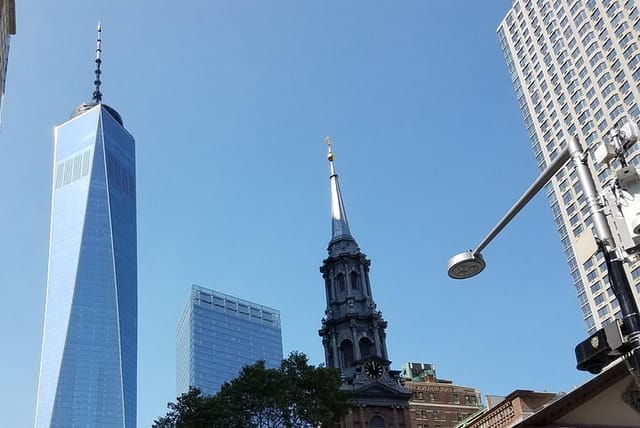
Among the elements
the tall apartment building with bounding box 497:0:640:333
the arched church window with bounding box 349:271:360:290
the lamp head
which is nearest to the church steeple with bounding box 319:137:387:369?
the arched church window with bounding box 349:271:360:290

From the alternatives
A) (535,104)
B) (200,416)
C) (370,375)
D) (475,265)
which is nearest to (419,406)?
(370,375)

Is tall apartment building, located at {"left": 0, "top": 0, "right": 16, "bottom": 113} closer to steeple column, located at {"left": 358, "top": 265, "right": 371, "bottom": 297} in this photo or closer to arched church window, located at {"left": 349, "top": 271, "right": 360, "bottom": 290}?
arched church window, located at {"left": 349, "top": 271, "right": 360, "bottom": 290}

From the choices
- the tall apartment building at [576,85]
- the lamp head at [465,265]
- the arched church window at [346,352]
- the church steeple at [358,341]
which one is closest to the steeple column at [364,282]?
the church steeple at [358,341]

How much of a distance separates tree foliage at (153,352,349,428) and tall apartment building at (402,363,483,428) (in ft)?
176

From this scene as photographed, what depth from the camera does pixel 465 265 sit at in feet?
40.2

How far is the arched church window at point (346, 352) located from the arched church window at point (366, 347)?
1.35 m

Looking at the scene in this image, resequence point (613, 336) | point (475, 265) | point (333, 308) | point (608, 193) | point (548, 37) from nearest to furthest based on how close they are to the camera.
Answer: point (613, 336) < point (608, 193) < point (475, 265) < point (333, 308) < point (548, 37)

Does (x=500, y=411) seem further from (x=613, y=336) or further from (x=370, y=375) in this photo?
(x=370, y=375)

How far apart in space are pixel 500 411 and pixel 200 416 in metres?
29.8

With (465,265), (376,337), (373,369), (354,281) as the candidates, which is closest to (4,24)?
(465,265)

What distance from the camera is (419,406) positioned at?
104 metres

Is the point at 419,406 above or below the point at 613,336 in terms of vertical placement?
above

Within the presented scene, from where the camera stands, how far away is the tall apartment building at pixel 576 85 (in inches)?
3841

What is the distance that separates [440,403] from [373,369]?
2921 cm
